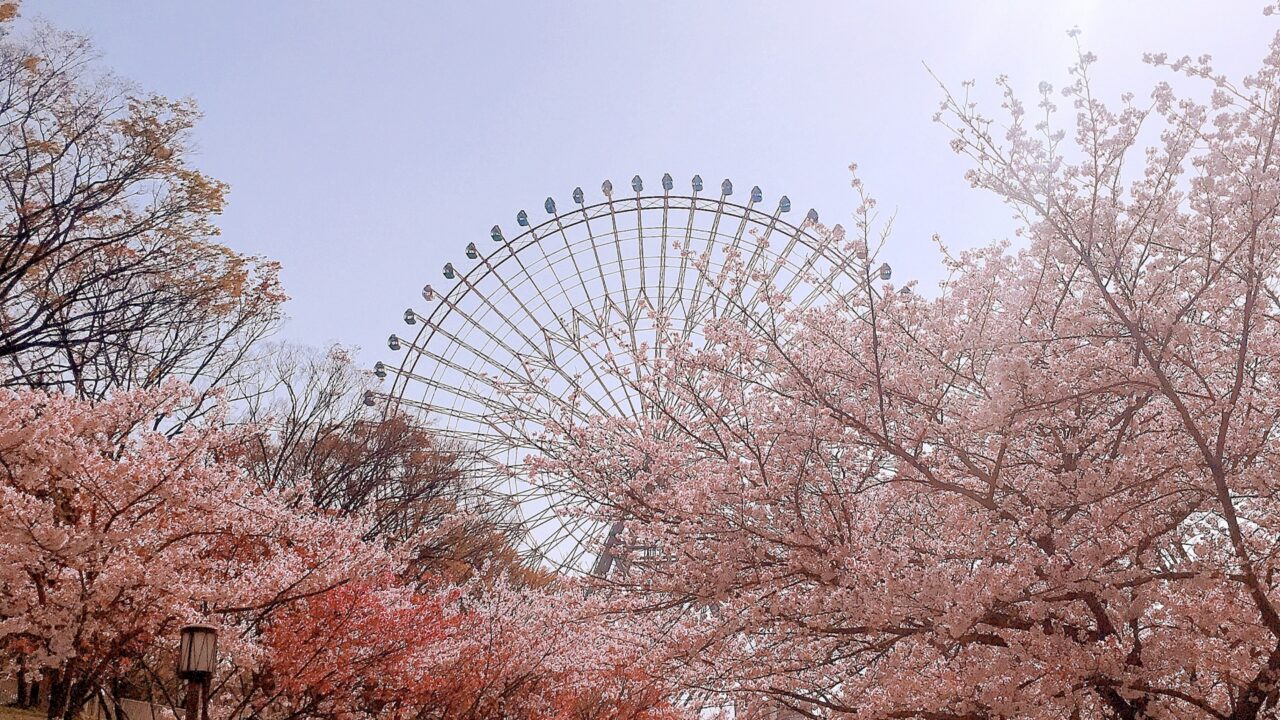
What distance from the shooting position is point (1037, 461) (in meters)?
6.86

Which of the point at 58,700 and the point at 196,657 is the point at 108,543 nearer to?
the point at 196,657

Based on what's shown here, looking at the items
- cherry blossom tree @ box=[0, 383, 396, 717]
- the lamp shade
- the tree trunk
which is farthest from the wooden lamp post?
the tree trunk

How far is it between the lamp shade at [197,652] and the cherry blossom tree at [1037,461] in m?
3.20

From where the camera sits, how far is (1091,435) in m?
6.73

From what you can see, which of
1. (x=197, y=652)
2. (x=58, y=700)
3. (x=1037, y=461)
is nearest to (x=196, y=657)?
(x=197, y=652)

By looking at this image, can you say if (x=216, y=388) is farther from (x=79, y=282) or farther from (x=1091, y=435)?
(x=1091, y=435)

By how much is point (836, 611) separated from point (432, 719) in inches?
352

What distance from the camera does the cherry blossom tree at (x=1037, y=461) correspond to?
19.3 feet

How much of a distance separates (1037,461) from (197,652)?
21.2 ft

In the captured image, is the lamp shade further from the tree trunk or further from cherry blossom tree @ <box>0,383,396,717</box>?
the tree trunk

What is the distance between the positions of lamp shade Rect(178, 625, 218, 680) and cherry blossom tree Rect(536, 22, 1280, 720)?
126 inches

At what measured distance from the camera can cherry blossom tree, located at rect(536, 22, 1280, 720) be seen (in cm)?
588

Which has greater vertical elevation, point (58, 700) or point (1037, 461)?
point (1037, 461)

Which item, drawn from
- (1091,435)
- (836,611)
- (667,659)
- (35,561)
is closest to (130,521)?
(35,561)
